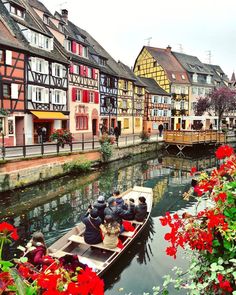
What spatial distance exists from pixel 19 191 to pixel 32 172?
62.0 inches

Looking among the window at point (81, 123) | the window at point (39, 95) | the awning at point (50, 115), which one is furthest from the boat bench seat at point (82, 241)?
the window at point (81, 123)

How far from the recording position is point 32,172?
1667cm

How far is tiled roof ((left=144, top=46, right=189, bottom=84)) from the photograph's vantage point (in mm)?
49094

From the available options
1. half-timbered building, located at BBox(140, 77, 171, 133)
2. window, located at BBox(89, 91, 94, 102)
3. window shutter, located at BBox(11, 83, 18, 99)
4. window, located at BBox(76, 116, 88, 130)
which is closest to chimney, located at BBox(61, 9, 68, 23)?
window, located at BBox(89, 91, 94, 102)

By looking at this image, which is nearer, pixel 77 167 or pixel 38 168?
pixel 38 168

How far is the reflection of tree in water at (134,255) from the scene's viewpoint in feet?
25.6

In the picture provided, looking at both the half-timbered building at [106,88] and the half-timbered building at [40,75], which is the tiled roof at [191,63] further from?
the half-timbered building at [40,75]

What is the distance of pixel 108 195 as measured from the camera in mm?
16266

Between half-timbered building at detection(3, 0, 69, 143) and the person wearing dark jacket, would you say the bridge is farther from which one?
the person wearing dark jacket

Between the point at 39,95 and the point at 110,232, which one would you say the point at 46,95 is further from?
the point at 110,232

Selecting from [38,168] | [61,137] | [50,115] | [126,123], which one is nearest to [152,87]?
[126,123]

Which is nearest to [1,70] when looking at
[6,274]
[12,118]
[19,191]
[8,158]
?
[12,118]

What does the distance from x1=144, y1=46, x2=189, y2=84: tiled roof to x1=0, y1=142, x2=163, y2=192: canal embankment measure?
101 feet

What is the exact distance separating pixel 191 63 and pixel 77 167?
42.4 metres
